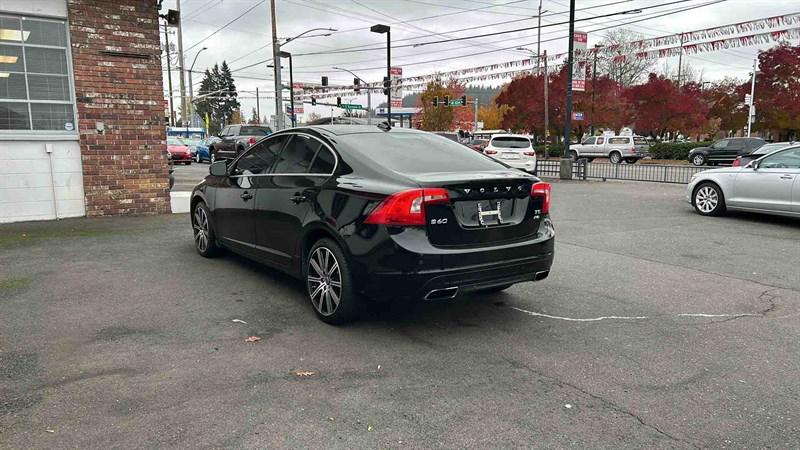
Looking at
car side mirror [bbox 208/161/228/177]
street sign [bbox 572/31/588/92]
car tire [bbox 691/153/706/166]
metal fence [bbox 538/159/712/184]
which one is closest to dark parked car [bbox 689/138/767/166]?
car tire [bbox 691/153/706/166]

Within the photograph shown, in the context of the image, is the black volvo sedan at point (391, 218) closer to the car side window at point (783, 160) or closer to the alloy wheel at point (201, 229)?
the alloy wheel at point (201, 229)

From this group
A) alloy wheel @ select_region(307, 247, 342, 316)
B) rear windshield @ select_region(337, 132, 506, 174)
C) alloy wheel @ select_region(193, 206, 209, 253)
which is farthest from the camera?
alloy wheel @ select_region(193, 206, 209, 253)

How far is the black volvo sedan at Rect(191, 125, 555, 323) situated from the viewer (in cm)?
424

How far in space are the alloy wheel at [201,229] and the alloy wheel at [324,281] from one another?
2.59 m

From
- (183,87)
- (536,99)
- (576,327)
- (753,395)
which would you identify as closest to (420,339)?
(576,327)

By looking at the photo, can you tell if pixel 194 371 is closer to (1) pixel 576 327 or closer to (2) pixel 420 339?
(2) pixel 420 339

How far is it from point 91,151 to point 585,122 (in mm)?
40133

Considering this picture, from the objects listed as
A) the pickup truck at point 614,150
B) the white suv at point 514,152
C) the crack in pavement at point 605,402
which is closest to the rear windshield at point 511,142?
the white suv at point 514,152

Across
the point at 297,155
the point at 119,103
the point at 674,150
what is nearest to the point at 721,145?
the point at 674,150

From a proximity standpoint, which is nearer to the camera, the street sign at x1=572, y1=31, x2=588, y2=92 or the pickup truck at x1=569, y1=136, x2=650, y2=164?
the street sign at x1=572, y1=31, x2=588, y2=92

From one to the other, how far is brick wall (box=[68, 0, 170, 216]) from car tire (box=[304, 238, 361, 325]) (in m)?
6.39

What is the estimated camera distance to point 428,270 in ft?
13.8

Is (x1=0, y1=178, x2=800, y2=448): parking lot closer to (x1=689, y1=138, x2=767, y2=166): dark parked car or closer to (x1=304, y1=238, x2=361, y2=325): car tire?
(x1=304, y1=238, x2=361, y2=325): car tire

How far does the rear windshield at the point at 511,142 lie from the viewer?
19859 mm
